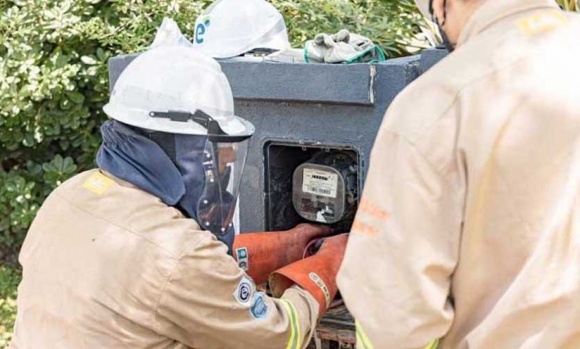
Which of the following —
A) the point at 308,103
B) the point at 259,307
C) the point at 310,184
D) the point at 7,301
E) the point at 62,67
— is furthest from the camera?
the point at 7,301

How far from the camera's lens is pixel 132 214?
2.43m

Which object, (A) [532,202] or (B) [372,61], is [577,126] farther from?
(B) [372,61]

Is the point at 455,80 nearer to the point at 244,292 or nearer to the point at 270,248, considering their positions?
the point at 244,292

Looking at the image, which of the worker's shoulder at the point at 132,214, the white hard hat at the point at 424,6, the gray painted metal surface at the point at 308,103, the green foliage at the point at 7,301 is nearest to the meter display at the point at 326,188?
the gray painted metal surface at the point at 308,103

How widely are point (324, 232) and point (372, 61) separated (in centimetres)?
64

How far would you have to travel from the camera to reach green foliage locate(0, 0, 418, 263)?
5.08 metres

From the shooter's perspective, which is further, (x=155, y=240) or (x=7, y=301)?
(x=7, y=301)

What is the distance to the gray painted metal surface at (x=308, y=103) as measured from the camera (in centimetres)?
289

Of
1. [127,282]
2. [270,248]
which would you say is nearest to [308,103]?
[270,248]

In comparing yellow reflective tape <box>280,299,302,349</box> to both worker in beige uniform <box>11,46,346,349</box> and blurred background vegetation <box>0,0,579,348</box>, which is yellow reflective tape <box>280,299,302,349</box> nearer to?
worker in beige uniform <box>11,46,346,349</box>

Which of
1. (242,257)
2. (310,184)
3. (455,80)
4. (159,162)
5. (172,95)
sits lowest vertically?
(242,257)

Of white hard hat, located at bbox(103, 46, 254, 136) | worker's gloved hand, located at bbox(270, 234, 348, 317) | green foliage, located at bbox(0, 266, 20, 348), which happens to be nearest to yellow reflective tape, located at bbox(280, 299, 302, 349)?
worker's gloved hand, located at bbox(270, 234, 348, 317)

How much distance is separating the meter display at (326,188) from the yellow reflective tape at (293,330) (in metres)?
0.58

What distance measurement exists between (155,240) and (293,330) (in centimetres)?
54
